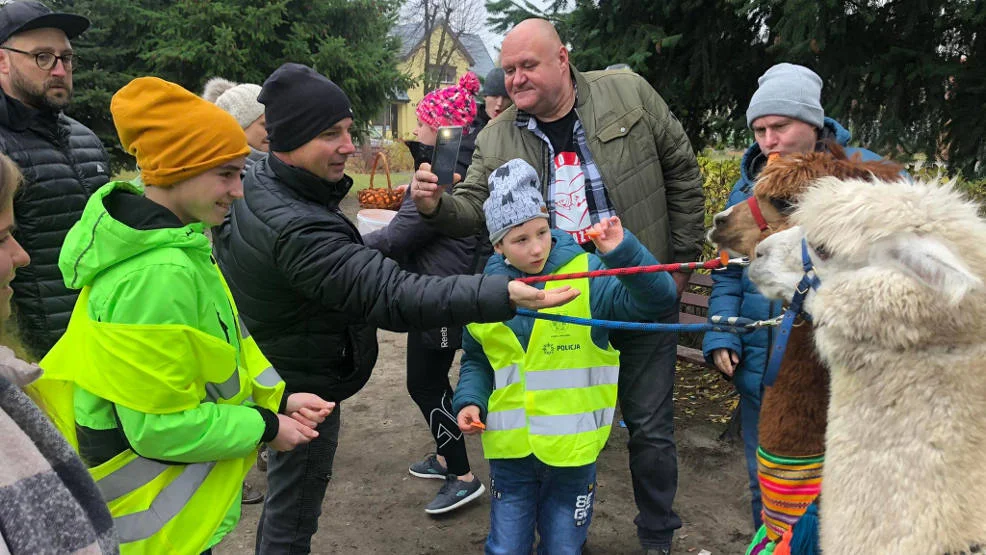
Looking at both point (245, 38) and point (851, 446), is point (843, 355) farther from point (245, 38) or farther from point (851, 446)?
point (245, 38)

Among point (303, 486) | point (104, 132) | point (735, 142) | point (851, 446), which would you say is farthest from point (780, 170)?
point (104, 132)

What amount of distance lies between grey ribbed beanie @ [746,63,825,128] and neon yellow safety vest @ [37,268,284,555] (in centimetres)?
202

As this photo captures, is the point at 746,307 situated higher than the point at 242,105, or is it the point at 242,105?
the point at 242,105

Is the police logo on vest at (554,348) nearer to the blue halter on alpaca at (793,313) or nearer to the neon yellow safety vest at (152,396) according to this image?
the blue halter on alpaca at (793,313)

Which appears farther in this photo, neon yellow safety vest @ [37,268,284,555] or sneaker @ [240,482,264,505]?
sneaker @ [240,482,264,505]

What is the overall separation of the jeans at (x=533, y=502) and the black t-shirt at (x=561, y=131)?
135cm

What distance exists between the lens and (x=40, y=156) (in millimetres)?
3234

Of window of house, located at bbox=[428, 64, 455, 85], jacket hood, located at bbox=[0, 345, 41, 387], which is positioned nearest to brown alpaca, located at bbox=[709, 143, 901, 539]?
jacket hood, located at bbox=[0, 345, 41, 387]

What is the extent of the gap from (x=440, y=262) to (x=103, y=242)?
2.02m

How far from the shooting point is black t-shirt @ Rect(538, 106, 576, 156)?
312cm

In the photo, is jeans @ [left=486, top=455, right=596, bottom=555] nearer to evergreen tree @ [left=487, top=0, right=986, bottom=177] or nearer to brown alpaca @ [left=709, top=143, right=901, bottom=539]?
brown alpaca @ [left=709, top=143, right=901, bottom=539]

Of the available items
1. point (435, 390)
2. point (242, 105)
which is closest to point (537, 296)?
point (435, 390)

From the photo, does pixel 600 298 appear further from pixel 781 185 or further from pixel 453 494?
pixel 453 494

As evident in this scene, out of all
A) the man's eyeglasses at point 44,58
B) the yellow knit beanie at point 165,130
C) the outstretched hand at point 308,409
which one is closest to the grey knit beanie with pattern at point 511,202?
the outstretched hand at point 308,409
